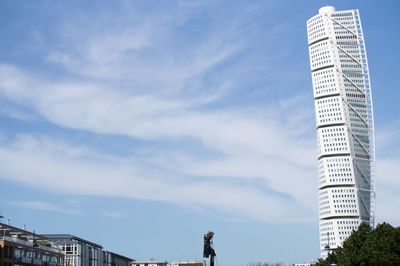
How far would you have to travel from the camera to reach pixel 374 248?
9681 cm

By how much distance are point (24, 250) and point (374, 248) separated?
72.3m

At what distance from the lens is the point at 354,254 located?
112 m

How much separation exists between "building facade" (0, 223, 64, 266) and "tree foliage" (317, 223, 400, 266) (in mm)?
69010

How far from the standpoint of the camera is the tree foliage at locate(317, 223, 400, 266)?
303 feet

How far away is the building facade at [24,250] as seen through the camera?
10412cm

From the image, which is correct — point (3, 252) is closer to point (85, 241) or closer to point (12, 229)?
point (12, 229)

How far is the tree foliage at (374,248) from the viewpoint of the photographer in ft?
303

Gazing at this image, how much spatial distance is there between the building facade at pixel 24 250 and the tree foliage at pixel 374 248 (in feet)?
226

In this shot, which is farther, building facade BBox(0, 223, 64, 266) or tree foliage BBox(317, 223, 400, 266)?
building facade BBox(0, 223, 64, 266)

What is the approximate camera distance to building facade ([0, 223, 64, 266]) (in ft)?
342

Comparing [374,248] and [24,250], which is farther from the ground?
[24,250]

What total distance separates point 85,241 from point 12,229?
243 feet

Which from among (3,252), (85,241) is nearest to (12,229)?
(3,252)

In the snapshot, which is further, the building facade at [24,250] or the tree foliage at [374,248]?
the building facade at [24,250]
